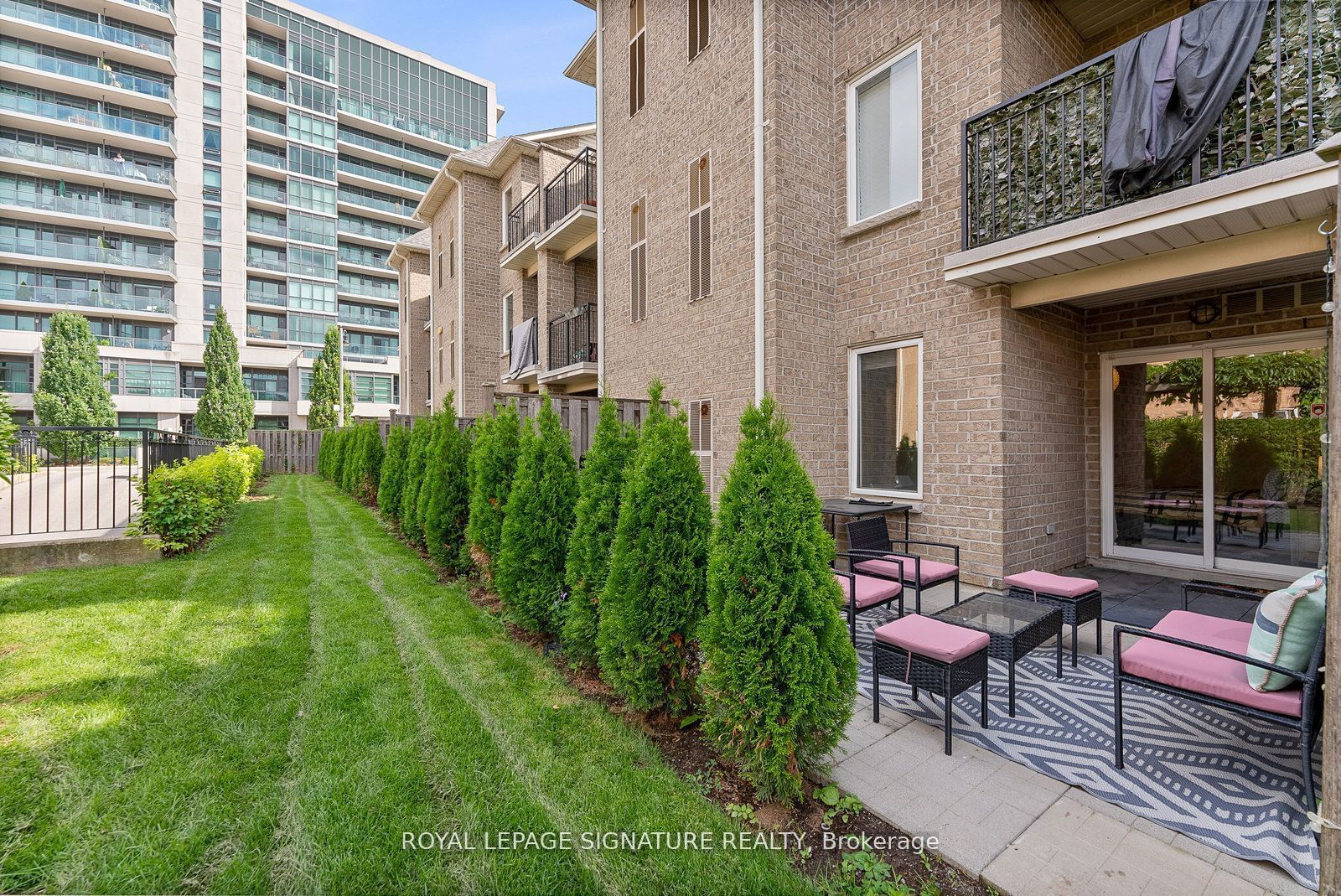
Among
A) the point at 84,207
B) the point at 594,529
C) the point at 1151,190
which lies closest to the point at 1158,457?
the point at 1151,190

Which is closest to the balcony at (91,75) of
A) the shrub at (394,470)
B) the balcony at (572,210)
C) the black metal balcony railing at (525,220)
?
the black metal balcony railing at (525,220)

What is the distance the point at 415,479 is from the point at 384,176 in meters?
49.8

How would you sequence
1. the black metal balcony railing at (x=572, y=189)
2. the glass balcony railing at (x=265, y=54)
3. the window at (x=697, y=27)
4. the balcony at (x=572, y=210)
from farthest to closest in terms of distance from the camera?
1. the glass balcony railing at (x=265, y=54)
2. the black metal balcony railing at (x=572, y=189)
3. the balcony at (x=572, y=210)
4. the window at (x=697, y=27)

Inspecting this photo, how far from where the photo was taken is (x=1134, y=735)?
3188 mm

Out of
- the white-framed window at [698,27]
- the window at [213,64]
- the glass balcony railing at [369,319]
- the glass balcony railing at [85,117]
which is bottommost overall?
the white-framed window at [698,27]

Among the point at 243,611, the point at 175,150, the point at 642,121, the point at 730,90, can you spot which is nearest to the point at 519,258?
the point at 642,121

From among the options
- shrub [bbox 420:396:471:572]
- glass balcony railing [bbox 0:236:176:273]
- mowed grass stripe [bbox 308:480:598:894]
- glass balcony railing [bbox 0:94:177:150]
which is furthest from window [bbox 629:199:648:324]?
→ glass balcony railing [bbox 0:94:177:150]

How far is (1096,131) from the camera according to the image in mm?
5086

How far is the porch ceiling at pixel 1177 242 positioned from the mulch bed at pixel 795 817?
16.3ft

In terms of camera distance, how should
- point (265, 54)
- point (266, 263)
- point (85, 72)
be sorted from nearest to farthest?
point (85, 72)
point (266, 263)
point (265, 54)

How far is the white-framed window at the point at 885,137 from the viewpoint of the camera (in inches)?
259

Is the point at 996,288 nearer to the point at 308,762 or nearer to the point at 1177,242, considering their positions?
the point at 1177,242

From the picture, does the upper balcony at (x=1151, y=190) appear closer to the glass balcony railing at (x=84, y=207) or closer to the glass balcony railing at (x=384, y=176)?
the glass balcony railing at (x=84, y=207)

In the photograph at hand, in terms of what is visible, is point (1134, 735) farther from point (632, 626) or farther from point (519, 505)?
point (519, 505)
